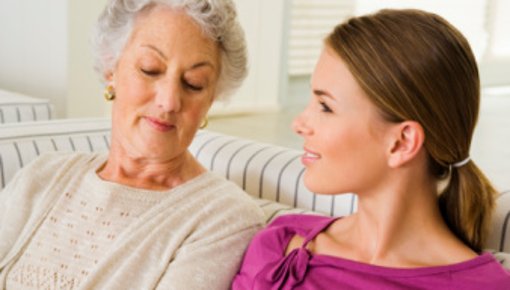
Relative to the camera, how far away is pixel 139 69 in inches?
66.1

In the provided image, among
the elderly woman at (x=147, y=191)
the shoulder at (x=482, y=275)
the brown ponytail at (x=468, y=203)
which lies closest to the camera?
the shoulder at (x=482, y=275)

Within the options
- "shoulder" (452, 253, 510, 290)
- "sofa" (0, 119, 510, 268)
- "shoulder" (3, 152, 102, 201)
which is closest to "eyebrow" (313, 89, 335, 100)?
"shoulder" (452, 253, 510, 290)

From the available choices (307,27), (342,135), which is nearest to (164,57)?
(342,135)

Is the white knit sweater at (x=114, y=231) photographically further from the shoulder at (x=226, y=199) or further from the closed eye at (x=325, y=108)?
the closed eye at (x=325, y=108)

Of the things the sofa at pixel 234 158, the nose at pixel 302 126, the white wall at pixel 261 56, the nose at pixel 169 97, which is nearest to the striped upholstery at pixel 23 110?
the sofa at pixel 234 158

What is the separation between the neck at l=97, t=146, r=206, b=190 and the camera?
5.77 feet

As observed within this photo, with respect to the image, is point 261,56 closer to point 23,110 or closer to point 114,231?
point 23,110

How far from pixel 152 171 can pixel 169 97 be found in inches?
8.4

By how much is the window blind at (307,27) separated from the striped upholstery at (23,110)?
4.32m

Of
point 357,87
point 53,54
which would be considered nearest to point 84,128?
point 357,87

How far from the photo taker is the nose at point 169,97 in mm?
1631

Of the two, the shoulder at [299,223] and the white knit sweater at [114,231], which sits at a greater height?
the shoulder at [299,223]

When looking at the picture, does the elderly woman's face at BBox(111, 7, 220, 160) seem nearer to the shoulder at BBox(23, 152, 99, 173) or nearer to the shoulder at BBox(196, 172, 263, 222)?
the shoulder at BBox(196, 172, 263, 222)

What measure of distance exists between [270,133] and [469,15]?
14.9 ft
